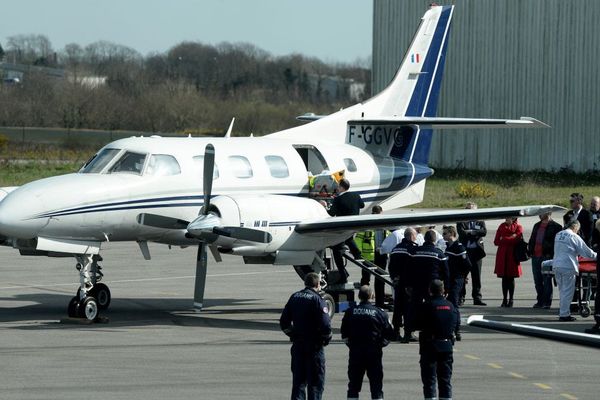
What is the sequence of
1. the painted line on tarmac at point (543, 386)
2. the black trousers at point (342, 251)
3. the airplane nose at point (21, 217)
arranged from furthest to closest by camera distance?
1. the black trousers at point (342, 251)
2. the airplane nose at point (21, 217)
3. the painted line on tarmac at point (543, 386)

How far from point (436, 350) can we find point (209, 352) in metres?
4.55

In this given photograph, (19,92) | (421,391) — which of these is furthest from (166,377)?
(19,92)

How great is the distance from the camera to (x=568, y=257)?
17.5 meters

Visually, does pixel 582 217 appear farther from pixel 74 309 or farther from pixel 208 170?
pixel 74 309

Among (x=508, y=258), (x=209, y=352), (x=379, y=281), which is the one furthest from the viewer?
(x=508, y=258)

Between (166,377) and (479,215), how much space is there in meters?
6.33

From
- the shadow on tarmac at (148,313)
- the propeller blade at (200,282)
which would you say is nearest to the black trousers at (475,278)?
the shadow on tarmac at (148,313)

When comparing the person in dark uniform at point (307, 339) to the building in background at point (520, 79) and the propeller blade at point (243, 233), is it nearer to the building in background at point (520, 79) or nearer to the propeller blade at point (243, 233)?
the propeller blade at point (243, 233)

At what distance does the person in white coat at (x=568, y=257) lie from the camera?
17438 millimetres

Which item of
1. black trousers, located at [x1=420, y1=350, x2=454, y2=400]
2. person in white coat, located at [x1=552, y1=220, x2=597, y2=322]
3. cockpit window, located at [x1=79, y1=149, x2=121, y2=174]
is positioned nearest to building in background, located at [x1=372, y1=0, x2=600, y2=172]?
person in white coat, located at [x1=552, y1=220, x2=597, y2=322]

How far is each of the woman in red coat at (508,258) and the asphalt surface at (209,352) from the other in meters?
0.46

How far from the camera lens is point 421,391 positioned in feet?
41.1

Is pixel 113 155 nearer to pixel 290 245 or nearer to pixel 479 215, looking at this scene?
pixel 290 245

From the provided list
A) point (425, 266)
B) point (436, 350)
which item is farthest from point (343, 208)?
point (436, 350)
